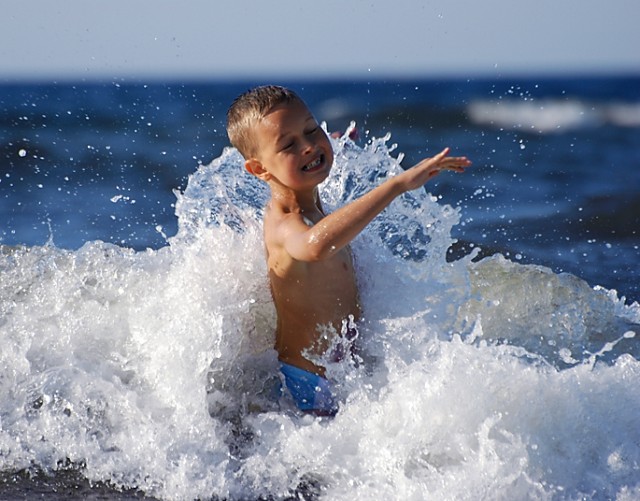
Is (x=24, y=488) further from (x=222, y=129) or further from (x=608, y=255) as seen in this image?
(x=222, y=129)

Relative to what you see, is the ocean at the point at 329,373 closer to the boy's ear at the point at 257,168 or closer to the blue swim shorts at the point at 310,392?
the blue swim shorts at the point at 310,392

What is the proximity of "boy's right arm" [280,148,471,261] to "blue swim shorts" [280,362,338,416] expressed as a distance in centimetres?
47

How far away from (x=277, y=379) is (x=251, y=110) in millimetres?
967

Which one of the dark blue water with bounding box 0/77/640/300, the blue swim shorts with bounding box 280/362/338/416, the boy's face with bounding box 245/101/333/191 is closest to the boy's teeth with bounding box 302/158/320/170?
the boy's face with bounding box 245/101/333/191

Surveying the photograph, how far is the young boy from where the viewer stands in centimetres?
339

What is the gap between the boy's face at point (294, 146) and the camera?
3.39 m

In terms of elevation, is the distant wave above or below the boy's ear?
above

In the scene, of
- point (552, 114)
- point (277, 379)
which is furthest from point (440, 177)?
point (552, 114)

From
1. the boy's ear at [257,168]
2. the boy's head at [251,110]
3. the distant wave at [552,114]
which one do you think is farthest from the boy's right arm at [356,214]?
the distant wave at [552,114]

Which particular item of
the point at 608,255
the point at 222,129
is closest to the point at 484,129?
the point at 222,129

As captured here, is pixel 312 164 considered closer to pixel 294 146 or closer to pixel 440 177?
pixel 294 146

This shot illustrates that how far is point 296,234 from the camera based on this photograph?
3303 mm

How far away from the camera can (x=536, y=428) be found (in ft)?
10.2

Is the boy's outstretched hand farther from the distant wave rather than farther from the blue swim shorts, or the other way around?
the distant wave
